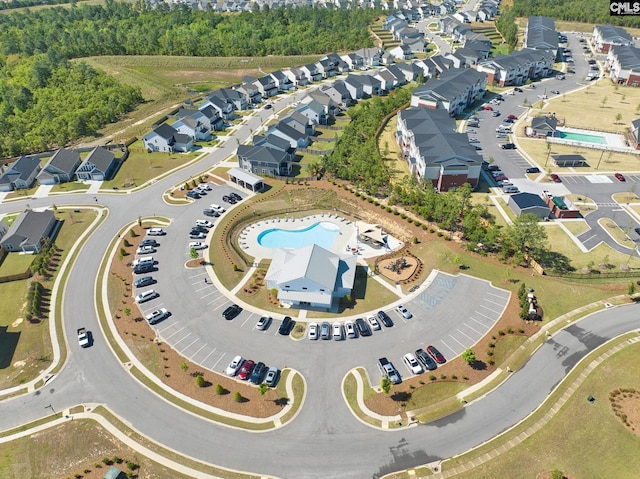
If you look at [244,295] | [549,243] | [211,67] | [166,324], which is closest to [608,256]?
[549,243]

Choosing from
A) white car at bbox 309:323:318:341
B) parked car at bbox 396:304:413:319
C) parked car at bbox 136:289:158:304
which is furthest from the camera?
parked car at bbox 136:289:158:304

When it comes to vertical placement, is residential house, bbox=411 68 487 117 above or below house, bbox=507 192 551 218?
above

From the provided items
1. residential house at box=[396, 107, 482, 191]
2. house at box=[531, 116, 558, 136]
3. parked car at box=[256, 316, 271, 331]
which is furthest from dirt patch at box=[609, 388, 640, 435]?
house at box=[531, 116, 558, 136]

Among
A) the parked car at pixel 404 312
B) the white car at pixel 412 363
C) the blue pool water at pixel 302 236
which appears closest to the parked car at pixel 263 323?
the parked car at pixel 404 312

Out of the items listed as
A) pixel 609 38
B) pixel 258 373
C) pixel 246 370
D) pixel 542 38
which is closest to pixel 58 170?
pixel 246 370

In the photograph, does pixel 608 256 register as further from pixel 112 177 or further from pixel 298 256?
pixel 112 177

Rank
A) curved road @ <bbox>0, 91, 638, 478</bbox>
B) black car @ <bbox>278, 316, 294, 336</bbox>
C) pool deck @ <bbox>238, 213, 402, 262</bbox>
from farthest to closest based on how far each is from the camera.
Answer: pool deck @ <bbox>238, 213, 402, 262</bbox> < black car @ <bbox>278, 316, 294, 336</bbox> < curved road @ <bbox>0, 91, 638, 478</bbox>

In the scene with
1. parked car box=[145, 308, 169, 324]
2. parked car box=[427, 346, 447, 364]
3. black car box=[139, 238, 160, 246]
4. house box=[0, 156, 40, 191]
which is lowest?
parked car box=[145, 308, 169, 324]

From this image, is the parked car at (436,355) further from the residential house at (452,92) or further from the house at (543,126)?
the residential house at (452,92)

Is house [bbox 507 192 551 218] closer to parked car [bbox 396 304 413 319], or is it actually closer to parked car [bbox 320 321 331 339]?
parked car [bbox 396 304 413 319]
